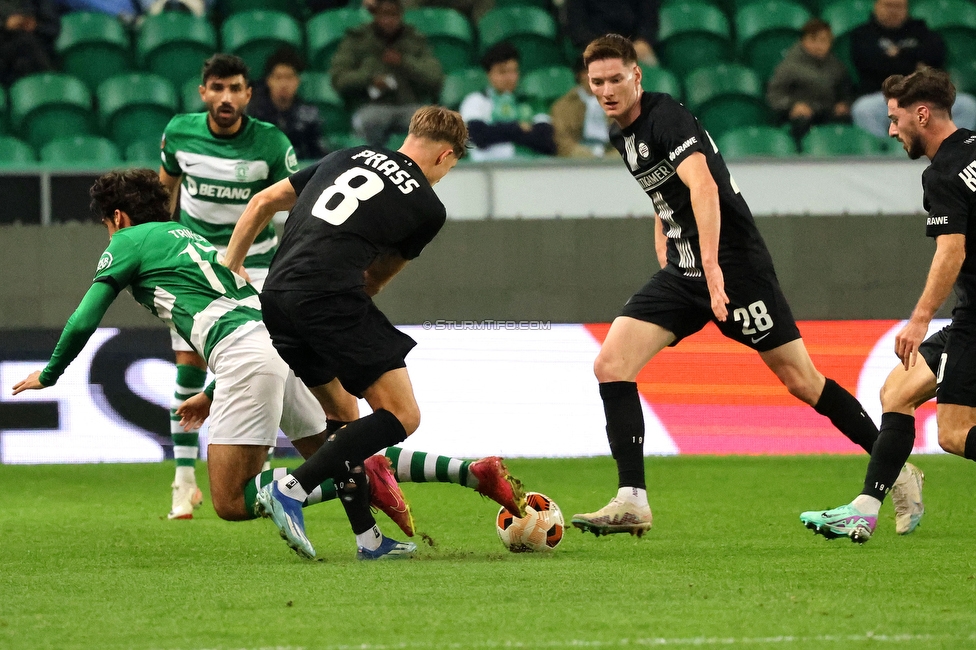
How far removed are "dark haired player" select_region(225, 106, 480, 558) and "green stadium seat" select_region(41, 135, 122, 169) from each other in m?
6.30

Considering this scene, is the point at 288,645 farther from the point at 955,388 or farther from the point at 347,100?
the point at 347,100

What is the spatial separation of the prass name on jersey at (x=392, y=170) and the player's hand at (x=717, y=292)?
1.16 meters

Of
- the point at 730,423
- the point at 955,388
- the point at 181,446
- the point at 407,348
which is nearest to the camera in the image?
the point at 407,348

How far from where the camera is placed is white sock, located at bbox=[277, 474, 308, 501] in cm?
498

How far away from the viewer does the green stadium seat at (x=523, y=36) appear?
12953mm

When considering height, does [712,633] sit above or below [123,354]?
above

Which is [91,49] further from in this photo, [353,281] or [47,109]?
[353,281]

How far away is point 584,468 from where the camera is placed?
944 cm

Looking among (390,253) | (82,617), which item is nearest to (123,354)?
(390,253)

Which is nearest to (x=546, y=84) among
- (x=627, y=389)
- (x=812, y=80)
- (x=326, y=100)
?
(x=326, y=100)

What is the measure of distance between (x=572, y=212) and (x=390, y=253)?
16.7 ft

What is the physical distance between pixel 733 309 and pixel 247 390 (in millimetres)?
1978

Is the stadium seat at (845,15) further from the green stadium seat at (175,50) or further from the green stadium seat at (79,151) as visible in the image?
the green stadium seat at (79,151)

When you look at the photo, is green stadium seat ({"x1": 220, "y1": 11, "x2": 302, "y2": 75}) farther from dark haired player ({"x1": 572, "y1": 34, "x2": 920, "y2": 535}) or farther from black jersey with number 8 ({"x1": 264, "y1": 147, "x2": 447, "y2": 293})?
black jersey with number 8 ({"x1": 264, "y1": 147, "x2": 447, "y2": 293})
